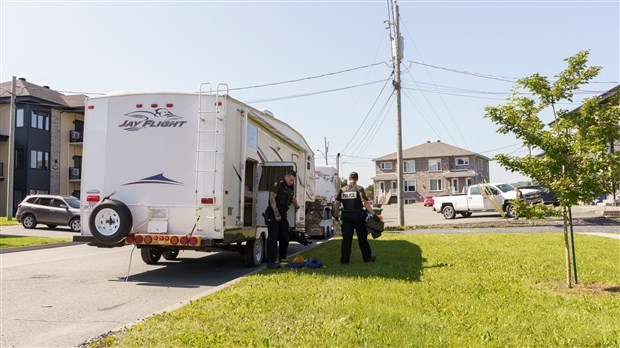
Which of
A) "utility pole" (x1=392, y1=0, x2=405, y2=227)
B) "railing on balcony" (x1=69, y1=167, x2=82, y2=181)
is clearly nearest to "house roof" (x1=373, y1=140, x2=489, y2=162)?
"railing on balcony" (x1=69, y1=167, x2=82, y2=181)

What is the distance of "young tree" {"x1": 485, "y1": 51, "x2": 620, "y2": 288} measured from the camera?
6891 mm

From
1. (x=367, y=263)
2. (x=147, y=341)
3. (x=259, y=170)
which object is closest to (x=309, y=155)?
(x=259, y=170)

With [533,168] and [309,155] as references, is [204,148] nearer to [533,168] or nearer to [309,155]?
[533,168]

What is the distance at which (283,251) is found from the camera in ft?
34.2

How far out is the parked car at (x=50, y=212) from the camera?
23.0 m

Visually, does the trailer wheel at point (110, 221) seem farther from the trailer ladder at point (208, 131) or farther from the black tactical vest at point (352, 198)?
the black tactical vest at point (352, 198)

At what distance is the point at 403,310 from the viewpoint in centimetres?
545

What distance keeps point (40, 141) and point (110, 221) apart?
36709 mm

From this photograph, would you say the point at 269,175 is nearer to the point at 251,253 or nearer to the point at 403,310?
the point at 251,253

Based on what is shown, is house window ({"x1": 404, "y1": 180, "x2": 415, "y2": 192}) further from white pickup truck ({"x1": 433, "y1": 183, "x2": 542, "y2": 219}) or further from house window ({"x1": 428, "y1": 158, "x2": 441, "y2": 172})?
white pickup truck ({"x1": 433, "y1": 183, "x2": 542, "y2": 219})

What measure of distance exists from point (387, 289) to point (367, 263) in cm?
300

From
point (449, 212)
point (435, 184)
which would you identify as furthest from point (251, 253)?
point (435, 184)

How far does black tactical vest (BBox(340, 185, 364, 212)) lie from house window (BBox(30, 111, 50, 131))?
37288 mm

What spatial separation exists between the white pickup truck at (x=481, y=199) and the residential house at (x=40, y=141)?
31.7 metres
